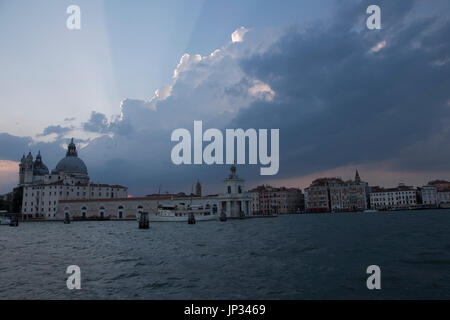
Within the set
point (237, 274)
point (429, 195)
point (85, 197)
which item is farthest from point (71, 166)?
point (429, 195)

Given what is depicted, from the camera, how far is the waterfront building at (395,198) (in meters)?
108

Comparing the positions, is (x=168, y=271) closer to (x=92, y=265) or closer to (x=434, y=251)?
(x=92, y=265)

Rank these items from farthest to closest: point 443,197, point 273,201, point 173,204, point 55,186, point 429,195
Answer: point 429,195
point 443,197
point 273,201
point 55,186
point 173,204

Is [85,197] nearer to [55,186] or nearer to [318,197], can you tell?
[55,186]

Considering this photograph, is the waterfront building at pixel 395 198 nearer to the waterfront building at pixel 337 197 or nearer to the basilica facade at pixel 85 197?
the waterfront building at pixel 337 197

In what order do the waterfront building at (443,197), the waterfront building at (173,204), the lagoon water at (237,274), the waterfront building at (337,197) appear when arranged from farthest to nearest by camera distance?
1. the waterfront building at (337,197)
2. the waterfront building at (443,197)
3. the waterfront building at (173,204)
4. the lagoon water at (237,274)

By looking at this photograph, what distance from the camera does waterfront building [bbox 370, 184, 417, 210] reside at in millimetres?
107500

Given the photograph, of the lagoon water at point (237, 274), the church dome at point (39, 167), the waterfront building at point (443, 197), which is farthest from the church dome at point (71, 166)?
the waterfront building at point (443, 197)

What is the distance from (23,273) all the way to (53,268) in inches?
40.9

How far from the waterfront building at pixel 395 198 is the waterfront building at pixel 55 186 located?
246 ft

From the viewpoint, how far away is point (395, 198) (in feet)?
357

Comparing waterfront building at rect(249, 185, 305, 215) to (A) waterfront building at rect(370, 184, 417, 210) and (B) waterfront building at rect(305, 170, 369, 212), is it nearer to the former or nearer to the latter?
(B) waterfront building at rect(305, 170, 369, 212)

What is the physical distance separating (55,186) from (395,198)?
93925mm
